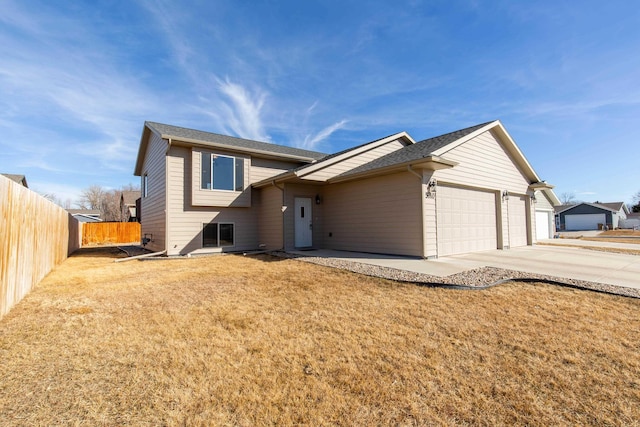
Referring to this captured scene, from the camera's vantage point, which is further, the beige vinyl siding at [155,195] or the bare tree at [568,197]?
the bare tree at [568,197]

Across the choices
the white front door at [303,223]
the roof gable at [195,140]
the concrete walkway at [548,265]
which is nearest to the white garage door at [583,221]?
the concrete walkway at [548,265]

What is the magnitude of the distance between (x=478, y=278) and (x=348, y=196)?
5.79 metres

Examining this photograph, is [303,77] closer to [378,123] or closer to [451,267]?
[378,123]

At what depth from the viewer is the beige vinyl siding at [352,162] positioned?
10.8 meters

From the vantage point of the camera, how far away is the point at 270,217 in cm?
1168

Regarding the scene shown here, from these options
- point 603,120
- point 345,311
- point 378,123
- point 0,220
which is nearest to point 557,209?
point 603,120

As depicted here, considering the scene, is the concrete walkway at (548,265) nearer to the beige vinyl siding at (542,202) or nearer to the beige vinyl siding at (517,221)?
the beige vinyl siding at (517,221)

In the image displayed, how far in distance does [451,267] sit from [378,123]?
1232 cm

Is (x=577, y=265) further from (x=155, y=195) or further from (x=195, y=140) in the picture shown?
(x=155, y=195)

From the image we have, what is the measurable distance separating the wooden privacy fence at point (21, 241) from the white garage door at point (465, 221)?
9544mm

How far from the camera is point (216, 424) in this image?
1903mm

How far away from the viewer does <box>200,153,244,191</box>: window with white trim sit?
11.0 metres

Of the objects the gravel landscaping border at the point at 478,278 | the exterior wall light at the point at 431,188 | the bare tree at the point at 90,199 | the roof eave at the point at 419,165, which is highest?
the bare tree at the point at 90,199

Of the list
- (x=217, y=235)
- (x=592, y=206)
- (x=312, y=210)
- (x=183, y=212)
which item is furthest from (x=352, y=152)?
(x=592, y=206)
